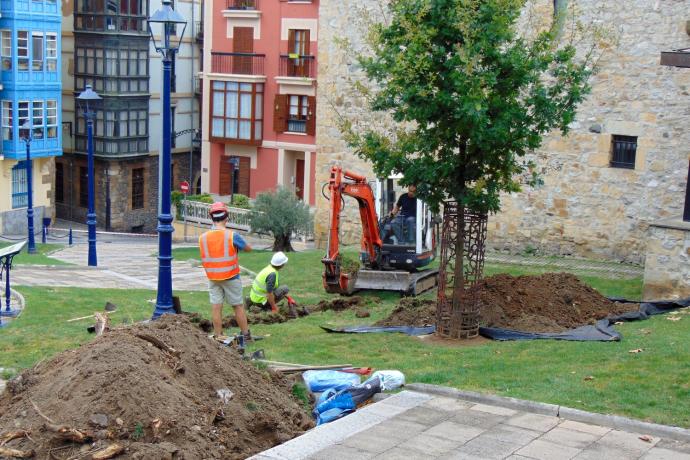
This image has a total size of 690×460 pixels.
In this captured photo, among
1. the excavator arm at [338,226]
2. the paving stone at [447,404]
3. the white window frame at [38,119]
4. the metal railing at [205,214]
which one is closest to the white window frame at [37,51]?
the white window frame at [38,119]

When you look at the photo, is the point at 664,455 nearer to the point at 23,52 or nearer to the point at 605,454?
the point at 605,454

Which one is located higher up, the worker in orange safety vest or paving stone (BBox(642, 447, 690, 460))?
the worker in orange safety vest

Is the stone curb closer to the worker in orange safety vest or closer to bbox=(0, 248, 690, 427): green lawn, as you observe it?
bbox=(0, 248, 690, 427): green lawn

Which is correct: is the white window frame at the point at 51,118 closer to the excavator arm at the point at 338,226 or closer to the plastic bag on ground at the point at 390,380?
the excavator arm at the point at 338,226

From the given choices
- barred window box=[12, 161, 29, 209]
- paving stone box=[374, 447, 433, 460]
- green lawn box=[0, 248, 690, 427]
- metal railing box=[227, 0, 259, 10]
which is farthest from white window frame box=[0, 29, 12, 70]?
paving stone box=[374, 447, 433, 460]

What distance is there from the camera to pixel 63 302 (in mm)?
15625

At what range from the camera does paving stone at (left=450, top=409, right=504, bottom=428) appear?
8578 millimetres

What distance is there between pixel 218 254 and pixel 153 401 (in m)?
3.54

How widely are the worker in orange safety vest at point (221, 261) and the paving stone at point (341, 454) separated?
3.28 meters

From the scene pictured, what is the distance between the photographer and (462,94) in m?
11.3

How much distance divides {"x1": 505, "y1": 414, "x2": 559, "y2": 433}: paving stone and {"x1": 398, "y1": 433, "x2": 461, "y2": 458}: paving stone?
749 millimetres

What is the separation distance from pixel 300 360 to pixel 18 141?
95.8 ft

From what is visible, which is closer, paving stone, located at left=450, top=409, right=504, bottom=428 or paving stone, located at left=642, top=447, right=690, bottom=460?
paving stone, located at left=642, top=447, right=690, bottom=460

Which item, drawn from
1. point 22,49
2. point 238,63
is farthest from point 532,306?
point 238,63
